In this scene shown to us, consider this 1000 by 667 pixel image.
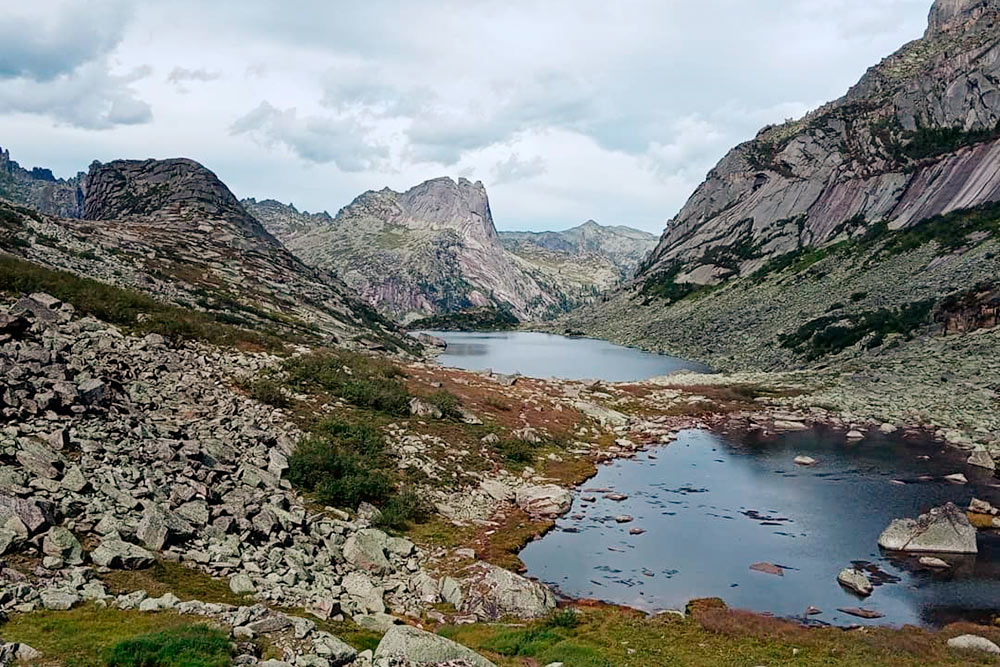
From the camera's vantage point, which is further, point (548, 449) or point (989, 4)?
point (989, 4)

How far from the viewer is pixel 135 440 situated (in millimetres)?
28781

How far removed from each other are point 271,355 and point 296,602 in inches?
1250

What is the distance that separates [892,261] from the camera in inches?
5197

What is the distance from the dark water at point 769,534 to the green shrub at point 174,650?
19.0 meters

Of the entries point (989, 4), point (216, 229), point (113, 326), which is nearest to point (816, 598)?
point (113, 326)

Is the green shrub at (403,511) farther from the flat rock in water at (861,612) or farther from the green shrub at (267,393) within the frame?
the flat rock in water at (861,612)

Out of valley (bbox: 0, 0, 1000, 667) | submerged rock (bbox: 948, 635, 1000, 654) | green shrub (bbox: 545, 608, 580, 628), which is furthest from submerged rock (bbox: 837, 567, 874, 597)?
green shrub (bbox: 545, 608, 580, 628)

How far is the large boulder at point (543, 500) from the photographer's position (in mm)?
41847

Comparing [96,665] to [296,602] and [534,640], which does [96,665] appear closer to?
[296,602]

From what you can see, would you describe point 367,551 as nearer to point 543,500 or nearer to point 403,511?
point 403,511

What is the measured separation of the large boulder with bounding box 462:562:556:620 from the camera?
26734mm

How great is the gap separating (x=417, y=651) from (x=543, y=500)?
25.6 m

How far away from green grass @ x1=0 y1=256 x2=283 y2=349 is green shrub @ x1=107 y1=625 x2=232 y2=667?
32.6 m

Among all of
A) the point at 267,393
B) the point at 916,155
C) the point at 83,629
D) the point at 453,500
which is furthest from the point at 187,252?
the point at 916,155
